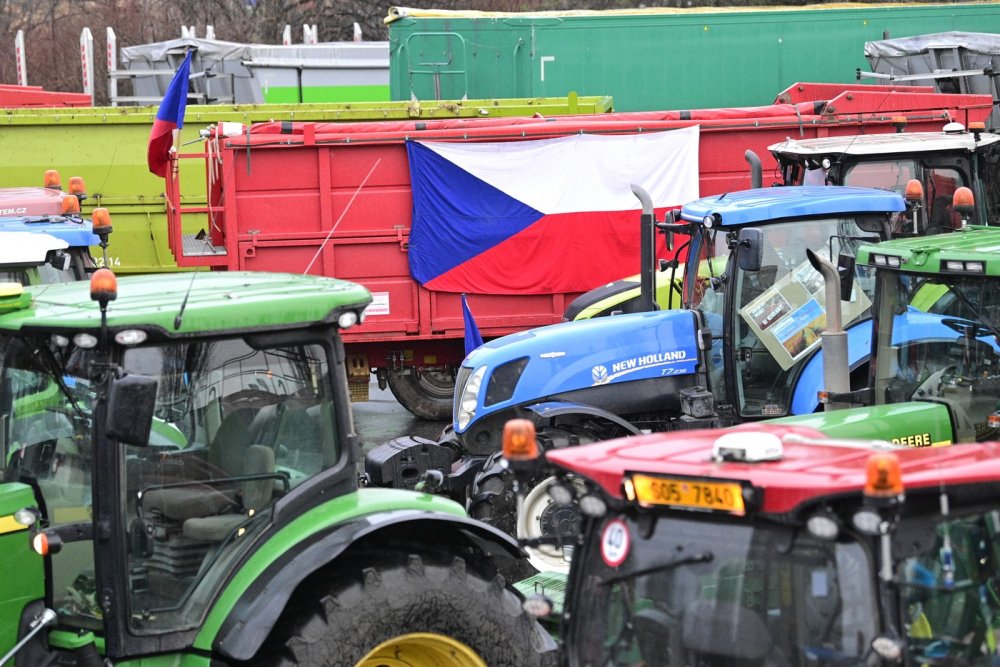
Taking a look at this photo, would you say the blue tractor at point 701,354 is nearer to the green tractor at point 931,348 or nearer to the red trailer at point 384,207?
the green tractor at point 931,348

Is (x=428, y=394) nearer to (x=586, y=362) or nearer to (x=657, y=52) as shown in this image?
(x=586, y=362)

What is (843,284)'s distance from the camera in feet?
23.3

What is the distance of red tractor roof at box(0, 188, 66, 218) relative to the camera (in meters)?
11.7

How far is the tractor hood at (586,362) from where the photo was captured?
8500 mm

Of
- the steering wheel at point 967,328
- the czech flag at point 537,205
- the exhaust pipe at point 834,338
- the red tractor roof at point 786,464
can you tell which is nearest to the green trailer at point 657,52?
the czech flag at point 537,205

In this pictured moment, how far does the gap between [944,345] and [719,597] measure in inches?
137

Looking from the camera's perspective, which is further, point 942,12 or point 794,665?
point 942,12

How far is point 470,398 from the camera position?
28.3 feet

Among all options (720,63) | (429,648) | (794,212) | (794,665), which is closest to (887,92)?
(720,63)

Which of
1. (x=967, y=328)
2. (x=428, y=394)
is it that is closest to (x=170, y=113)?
(x=428, y=394)

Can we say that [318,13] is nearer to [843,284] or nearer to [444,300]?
[444,300]

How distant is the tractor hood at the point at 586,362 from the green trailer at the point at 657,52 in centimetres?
1048

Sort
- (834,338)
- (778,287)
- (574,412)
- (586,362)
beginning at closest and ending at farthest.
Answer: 1. (834,338)
2. (574,412)
3. (778,287)
4. (586,362)

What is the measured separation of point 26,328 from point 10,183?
11.9m
